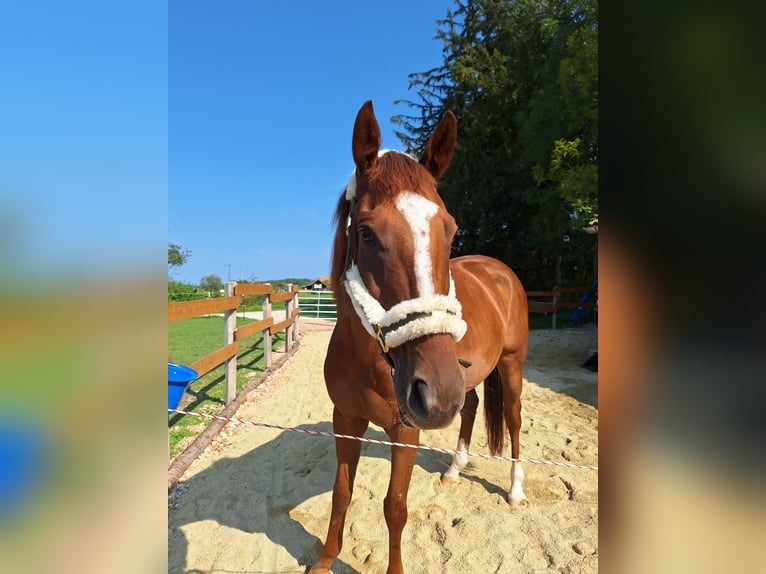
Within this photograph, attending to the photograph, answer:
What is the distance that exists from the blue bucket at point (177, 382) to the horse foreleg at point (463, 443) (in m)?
2.45

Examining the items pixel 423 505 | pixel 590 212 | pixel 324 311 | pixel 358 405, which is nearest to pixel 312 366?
pixel 423 505

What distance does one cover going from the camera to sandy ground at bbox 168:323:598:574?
7.44 feet

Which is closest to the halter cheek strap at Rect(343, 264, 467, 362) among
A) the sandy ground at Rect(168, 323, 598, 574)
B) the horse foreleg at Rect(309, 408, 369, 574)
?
the horse foreleg at Rect(309, 408, 369, 574)

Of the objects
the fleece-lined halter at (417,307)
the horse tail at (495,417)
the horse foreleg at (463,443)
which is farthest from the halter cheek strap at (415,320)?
the horse tail at (495,417)

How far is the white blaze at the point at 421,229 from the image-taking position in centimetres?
133

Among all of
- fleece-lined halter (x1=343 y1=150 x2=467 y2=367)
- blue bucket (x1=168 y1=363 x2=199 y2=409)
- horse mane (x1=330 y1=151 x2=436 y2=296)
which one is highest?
horse mane (x1=330 y1=151 x2=436 y2=296)

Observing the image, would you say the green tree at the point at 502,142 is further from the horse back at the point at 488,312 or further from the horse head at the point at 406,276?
the horse head at the point at 406,276

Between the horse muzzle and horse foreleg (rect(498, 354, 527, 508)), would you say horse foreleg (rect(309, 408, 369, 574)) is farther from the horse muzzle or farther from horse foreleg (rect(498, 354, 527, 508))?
horse foreleg (rect(498, 354, 527, 508))

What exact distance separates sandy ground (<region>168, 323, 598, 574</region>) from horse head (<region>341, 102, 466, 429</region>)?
1573mm

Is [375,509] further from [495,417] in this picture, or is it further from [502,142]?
[502,142]
